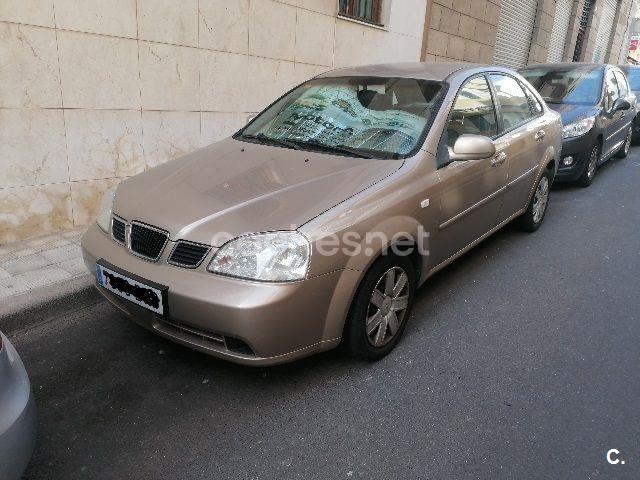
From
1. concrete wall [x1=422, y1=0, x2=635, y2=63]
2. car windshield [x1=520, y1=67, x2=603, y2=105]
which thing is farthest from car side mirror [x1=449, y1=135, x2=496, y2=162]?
concrete wall [x1=422, y1=0, x2=635, y2=63]

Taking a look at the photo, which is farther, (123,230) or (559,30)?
(559,30)

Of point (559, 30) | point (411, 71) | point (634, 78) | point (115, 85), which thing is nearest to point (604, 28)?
point (559, 30)

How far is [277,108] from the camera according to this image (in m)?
3.78

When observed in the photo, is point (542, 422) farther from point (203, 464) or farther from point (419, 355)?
point (203, 464)

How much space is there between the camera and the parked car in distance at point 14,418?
4.89 ft

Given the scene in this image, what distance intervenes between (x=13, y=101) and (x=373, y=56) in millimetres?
5602

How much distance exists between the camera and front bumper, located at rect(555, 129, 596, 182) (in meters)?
6.25

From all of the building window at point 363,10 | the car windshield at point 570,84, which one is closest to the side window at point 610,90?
the car windshield at point 570,84

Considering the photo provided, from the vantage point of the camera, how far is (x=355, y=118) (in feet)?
10.8

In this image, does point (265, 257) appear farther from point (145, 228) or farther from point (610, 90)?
point (610, 90)

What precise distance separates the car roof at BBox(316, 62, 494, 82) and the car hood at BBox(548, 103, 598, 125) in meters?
2.98

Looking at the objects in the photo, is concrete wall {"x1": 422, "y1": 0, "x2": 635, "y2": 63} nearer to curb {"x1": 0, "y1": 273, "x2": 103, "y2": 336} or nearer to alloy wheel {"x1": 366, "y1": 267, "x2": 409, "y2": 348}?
alloy wheel {"x1": 366, "y1": 267, "x2": 409, "y2": 348}

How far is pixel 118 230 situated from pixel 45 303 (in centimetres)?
95

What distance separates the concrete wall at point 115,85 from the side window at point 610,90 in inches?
162
